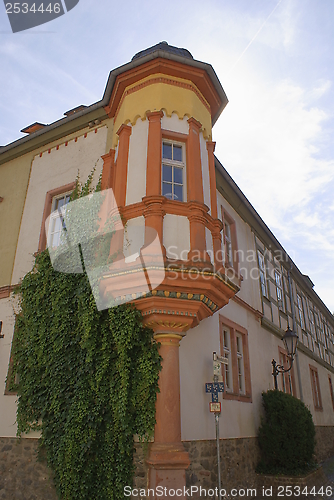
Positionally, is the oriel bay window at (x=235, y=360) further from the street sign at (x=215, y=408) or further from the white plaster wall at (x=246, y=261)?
the street sign at (x=215, y=408)

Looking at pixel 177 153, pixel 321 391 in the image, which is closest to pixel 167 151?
pixel 177 153

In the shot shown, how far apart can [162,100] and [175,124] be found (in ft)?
2.05

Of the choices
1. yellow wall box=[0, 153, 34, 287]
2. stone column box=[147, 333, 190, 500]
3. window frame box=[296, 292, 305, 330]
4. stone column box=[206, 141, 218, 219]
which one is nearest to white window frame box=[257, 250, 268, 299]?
window frame box=[296, 292, 305, 330]

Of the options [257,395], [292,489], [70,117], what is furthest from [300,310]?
[70,117]

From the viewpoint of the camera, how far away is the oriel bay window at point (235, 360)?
9.85 metres

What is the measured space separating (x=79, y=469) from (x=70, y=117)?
8605mm

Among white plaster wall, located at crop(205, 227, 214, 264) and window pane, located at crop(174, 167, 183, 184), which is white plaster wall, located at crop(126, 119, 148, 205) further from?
white plaster wall, located at crop(205, 227, 214, 264)

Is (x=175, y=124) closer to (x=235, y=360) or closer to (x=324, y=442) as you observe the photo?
(x=235, y=360)

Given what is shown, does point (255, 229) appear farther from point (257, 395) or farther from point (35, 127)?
point (35, 127)

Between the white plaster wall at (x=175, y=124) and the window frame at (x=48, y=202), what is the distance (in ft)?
10.4

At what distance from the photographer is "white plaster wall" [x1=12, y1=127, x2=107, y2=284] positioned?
10.5 meters

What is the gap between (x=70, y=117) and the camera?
11.2 metres

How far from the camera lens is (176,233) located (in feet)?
25.2

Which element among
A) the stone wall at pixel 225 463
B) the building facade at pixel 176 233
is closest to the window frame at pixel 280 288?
the building facade at pixel 176 233
